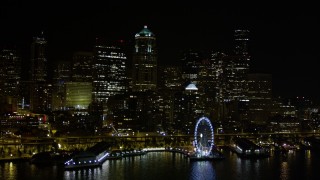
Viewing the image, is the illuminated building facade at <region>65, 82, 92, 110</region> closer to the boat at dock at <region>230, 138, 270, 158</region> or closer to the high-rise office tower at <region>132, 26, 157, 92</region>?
the high-rise office tower at <region>132, 26, 157, 92</region>

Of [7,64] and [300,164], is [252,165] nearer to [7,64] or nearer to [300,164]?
[300,164]

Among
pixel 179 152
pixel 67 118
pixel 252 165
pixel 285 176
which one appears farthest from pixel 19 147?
pixel 67 118

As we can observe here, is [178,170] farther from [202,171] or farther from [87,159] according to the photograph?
[87,159]

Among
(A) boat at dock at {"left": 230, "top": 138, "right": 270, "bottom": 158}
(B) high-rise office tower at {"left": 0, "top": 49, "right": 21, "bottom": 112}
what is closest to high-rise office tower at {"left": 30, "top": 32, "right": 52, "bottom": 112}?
(B) high-rise office tower at {"left": 0, "top": 49, "right": 21, "bottom": 112}

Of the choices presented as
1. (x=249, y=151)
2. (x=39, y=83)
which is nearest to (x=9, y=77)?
(x=39, y=83)

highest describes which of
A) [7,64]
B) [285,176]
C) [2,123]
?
[7,64]

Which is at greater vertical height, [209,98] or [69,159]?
[209,98]

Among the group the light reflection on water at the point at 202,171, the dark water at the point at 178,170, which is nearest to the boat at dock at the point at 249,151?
the dark water at the point at 178,170

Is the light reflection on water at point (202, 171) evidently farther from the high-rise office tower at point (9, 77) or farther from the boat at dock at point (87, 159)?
the high-rise office tower at point (9, 77)
